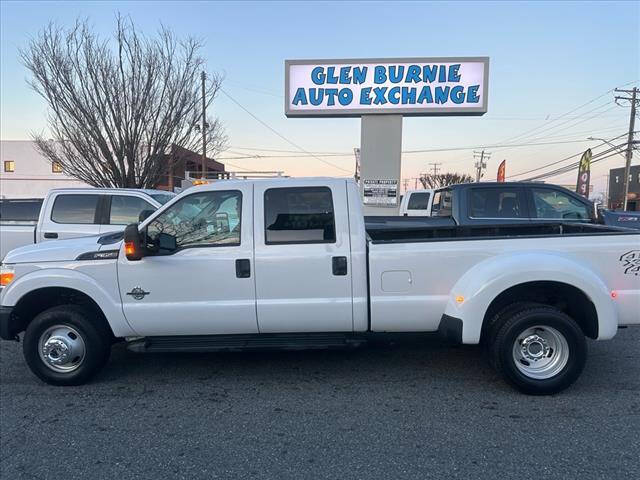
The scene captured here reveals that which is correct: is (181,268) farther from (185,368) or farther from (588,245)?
(588,245)

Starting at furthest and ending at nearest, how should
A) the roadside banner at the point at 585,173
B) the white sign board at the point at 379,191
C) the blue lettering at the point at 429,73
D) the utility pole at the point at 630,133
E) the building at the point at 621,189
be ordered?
the building at the point at 621,189 → the utility pole at the point at 630,133 → the roadside banner at the point at 585,173 → the white sign board at the point at 379,191 → the blue lettering at the point at 429,73

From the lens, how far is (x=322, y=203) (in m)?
4.32

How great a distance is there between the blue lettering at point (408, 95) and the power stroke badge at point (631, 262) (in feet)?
36.0

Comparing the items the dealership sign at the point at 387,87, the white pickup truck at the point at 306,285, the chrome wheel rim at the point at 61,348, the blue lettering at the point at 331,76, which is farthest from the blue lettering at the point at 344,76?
the chrome wheel rim at the point at 61,348

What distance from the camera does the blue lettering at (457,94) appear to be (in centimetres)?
1393

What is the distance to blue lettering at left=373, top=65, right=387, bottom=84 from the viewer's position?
46.2 feet

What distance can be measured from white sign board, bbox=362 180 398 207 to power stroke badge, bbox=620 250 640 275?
1079 cm

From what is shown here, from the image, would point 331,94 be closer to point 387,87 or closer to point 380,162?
point 387,87

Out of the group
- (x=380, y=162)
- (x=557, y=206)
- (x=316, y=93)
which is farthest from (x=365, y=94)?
(x=557, y=206)

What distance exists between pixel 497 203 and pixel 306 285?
197 inches

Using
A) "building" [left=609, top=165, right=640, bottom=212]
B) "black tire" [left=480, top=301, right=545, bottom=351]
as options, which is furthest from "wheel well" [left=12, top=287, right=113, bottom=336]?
"building" [left=609, top=165, right=640, bottom=212]

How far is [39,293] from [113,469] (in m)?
2.09

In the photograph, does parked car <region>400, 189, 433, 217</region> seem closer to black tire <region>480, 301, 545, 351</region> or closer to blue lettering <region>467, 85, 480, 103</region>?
blue lettering <region>467, 85, 480, 103</region>

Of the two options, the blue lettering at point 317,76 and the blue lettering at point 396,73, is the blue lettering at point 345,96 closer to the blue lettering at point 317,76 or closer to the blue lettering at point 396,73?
the blue lettering at point 317,76
